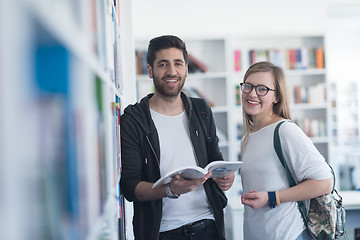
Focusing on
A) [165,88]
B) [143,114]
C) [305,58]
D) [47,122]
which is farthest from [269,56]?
[47,122]

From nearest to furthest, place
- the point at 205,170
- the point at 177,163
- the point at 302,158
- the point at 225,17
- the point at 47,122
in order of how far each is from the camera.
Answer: the point at 47,122, the point at 205,170, the point at 302,158, the point at 177,163, the point at 225,17

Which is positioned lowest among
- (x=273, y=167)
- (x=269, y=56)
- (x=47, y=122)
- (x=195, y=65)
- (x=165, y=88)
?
(x=273, y=167)

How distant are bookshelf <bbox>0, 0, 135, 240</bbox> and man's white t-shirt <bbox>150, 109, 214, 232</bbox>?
957 millimetres

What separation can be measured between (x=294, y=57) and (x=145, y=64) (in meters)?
1.92

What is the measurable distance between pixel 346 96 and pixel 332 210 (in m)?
9.02

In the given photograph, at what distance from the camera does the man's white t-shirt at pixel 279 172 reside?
1425mm

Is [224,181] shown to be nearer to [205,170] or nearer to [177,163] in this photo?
[177,163]

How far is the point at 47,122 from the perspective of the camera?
401 millimetres

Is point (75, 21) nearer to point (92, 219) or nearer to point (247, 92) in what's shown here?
point (92, 219)

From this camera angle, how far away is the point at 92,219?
0.60 meters

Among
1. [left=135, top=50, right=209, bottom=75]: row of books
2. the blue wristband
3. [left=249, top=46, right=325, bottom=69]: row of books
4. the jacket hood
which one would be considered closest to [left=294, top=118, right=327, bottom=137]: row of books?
[left=249, top=46, right=325, bottom=69]: row of books

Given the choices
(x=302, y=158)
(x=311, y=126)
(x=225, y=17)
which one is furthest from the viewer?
(x=225, y=17)

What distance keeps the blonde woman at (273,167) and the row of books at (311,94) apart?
10.7 ft

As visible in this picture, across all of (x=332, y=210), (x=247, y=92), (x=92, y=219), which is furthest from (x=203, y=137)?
(x=92, y=219)
